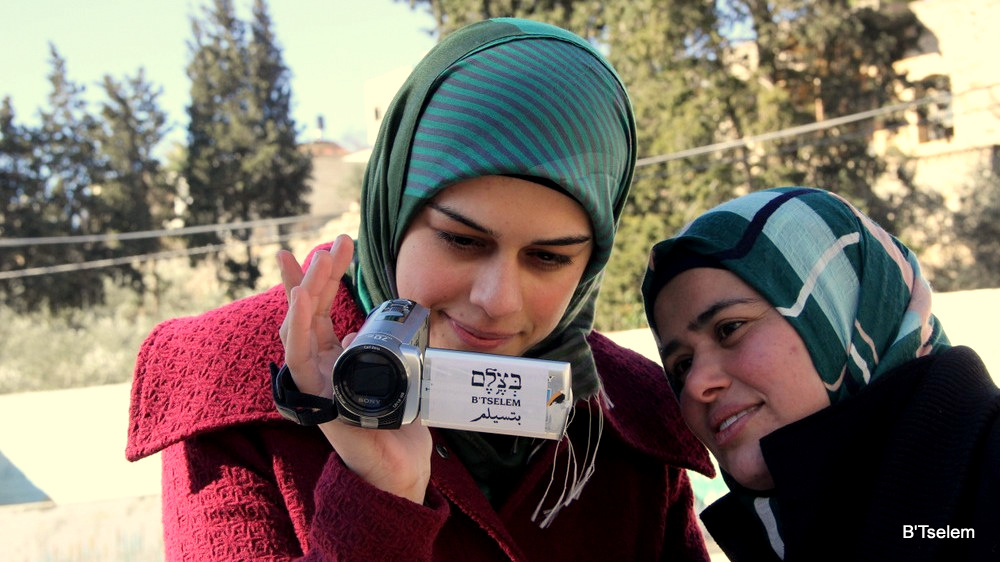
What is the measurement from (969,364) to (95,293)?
28105 millimetres

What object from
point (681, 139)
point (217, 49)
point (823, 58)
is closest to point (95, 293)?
point (217, 49)

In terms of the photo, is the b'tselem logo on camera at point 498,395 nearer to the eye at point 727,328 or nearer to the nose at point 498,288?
the nose at point 498,288

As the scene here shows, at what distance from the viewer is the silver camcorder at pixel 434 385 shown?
1.33 m

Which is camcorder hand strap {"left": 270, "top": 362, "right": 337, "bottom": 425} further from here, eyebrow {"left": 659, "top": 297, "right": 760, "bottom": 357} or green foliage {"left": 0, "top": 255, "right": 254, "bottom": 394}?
green foliage {"left": 0, "top": 255, "right": 254, "bottom": 394}

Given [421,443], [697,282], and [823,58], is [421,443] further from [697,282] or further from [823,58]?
[823,58]

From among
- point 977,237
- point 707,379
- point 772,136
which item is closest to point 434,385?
point 707,379

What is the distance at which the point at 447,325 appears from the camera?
167 cm

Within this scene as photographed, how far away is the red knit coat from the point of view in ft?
4.60

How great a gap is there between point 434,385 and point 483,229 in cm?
34

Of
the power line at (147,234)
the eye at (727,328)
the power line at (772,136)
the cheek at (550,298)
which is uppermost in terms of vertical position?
the cheek at (550,298)

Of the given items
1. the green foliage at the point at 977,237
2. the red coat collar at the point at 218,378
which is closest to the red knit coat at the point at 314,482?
the red coat collar at the point at 218,378

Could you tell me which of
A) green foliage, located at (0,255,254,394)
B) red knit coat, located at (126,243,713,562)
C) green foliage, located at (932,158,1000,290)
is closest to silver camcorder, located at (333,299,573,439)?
red knit coat, located at (126,243,713,562)

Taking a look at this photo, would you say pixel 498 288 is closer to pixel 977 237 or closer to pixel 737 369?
pixel 737 369

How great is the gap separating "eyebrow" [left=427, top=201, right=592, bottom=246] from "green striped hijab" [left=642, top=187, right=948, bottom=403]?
0.37 m
